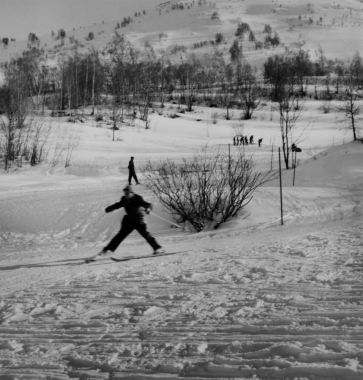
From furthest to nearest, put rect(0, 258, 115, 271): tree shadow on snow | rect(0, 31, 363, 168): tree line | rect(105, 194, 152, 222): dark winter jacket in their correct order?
rect(0, 31, 363, 168): tree line, rect(105, 194, 152, 222): dark winter jacket, rect(0, 258, 115, 271): tree shadow on snow

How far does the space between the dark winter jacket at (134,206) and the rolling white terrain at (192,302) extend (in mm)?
869

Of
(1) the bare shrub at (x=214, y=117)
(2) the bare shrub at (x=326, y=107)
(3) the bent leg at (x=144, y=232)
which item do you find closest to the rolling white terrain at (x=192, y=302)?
(3) the bent leg at (x=144, y=232)

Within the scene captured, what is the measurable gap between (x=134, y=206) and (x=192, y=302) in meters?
3.21

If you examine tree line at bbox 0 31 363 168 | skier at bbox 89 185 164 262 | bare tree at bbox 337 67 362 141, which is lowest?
skier at bbox 89 185 164 262

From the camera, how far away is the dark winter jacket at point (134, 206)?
7457 millimetres

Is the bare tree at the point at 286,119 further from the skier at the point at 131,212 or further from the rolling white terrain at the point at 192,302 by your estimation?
the skier at the point at 131,212

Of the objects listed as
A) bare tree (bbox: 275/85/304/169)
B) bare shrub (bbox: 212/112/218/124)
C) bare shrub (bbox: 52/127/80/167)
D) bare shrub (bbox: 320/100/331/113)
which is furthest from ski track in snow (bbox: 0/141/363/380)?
bare shrub (bbox: 320/100/331/113)

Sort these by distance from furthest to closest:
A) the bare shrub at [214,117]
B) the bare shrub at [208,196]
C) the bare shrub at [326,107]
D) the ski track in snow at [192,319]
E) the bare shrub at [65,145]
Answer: the bare shrub at [326,107] < the bare shrub at [214,117] < the bare shrub at [65,145] < the bare shrub at [208,196] < the ski track in snow at [192,319]

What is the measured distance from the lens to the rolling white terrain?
3.29 metres

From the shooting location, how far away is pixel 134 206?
24.6 ft

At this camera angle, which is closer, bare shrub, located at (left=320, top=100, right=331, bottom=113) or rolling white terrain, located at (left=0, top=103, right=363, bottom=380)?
rolling white terrain, located at (left=0, top=103, right=363, bottom=380)

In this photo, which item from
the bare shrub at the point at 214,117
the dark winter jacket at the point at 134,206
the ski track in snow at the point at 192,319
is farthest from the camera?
the bare shrub at the point at 214,117

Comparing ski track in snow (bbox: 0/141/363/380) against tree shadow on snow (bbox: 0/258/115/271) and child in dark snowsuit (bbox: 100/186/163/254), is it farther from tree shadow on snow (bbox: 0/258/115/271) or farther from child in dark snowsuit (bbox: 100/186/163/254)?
child in dark snowsuit (bbox: 100/186/163/254)

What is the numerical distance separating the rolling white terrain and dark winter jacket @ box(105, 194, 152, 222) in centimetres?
87
